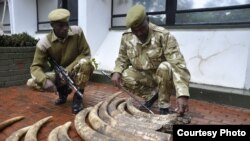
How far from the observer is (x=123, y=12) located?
231 inches

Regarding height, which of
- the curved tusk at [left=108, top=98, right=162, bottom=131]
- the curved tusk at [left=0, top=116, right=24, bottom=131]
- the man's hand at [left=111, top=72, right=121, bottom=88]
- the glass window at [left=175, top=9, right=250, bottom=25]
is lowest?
the curved tusk at [left=0, top=116, right=24, bottom=131]

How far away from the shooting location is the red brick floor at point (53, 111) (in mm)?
2814

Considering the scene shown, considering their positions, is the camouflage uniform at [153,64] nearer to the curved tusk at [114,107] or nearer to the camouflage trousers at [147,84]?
the camouflage trousers at [147,84]

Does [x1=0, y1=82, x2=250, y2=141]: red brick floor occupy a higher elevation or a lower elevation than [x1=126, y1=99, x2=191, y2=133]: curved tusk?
lower

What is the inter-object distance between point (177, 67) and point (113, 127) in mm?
845

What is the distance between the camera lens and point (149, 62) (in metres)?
2.99

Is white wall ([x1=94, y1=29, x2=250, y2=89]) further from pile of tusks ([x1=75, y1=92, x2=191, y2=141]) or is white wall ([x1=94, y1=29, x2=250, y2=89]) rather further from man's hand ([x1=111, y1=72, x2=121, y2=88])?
man's hand ([x1=111, y1=72, x2=121, y2=88])

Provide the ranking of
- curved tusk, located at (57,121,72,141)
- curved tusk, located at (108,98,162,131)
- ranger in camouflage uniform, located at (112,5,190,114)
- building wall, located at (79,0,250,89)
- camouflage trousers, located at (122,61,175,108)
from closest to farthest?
1. curved tusk, located at (57,121,72,141)
2. curved tusk, located at (108,98,162,131)
3. ranger in camouflage uniform, located at (112,5,190,114)
4. camouflage trousers, located at (122,61,175,108)
5. building wall, located at (79,0,250,89)

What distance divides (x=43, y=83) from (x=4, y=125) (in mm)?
635

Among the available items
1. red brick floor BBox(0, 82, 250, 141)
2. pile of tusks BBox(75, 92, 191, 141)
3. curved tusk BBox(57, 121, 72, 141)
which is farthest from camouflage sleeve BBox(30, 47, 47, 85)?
curved tusk BBox(57, 121, 72, 141)

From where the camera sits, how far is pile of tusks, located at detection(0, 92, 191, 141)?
85.7 inches

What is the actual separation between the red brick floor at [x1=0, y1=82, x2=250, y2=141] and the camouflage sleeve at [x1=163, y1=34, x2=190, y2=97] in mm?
773

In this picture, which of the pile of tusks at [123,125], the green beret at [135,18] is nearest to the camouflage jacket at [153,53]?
the green beret at [135,18]

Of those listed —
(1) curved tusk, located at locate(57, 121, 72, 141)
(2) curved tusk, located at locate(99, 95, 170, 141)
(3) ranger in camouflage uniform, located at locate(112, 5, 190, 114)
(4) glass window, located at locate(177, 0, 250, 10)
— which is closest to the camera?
(2) curved tusk, located at locate(99, 95, 170, 141)
